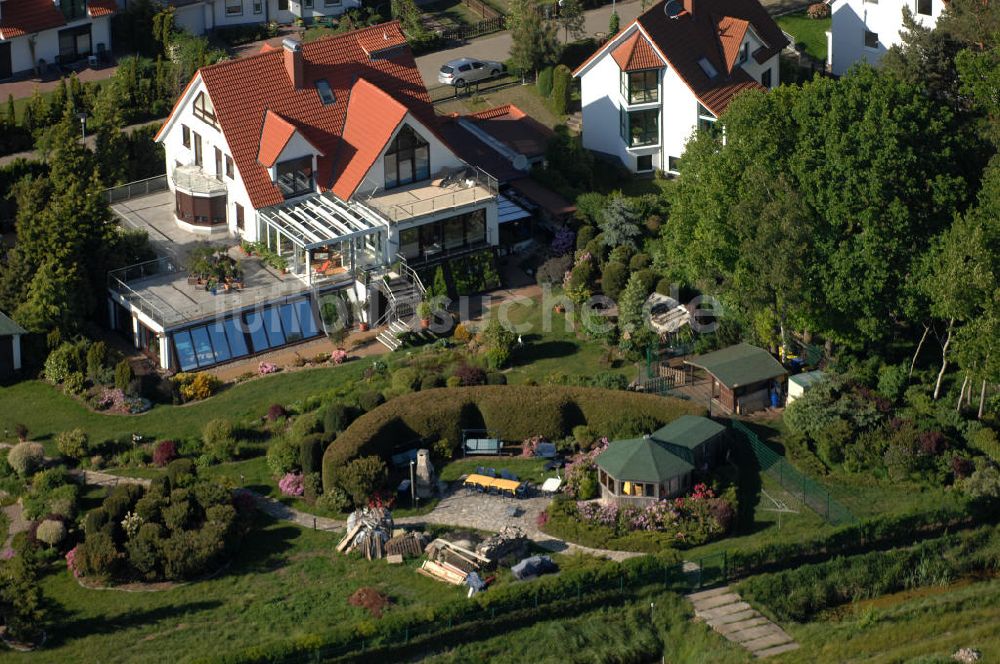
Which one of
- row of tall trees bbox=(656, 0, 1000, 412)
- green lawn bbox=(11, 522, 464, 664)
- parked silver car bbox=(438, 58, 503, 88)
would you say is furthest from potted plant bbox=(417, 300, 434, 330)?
parked silver car bbox=(438, 58, 503, 88)

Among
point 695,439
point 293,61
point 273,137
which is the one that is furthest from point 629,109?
point 695,439

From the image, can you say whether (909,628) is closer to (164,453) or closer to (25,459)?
(164,453)

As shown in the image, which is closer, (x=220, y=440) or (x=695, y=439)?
(x=695, y=439)

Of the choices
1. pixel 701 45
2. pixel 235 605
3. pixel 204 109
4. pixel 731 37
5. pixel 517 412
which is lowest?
pixel 235 605

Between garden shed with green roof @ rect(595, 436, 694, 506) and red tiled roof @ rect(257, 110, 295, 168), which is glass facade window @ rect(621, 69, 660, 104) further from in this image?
garden shed with green roof @ rect(595, 436, 694, 506)

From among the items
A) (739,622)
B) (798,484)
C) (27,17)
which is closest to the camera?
(739,622)

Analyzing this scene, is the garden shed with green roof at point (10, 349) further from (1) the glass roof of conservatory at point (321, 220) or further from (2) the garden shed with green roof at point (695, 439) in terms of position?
(2) the garden shed with green roof at point (695, 439)
